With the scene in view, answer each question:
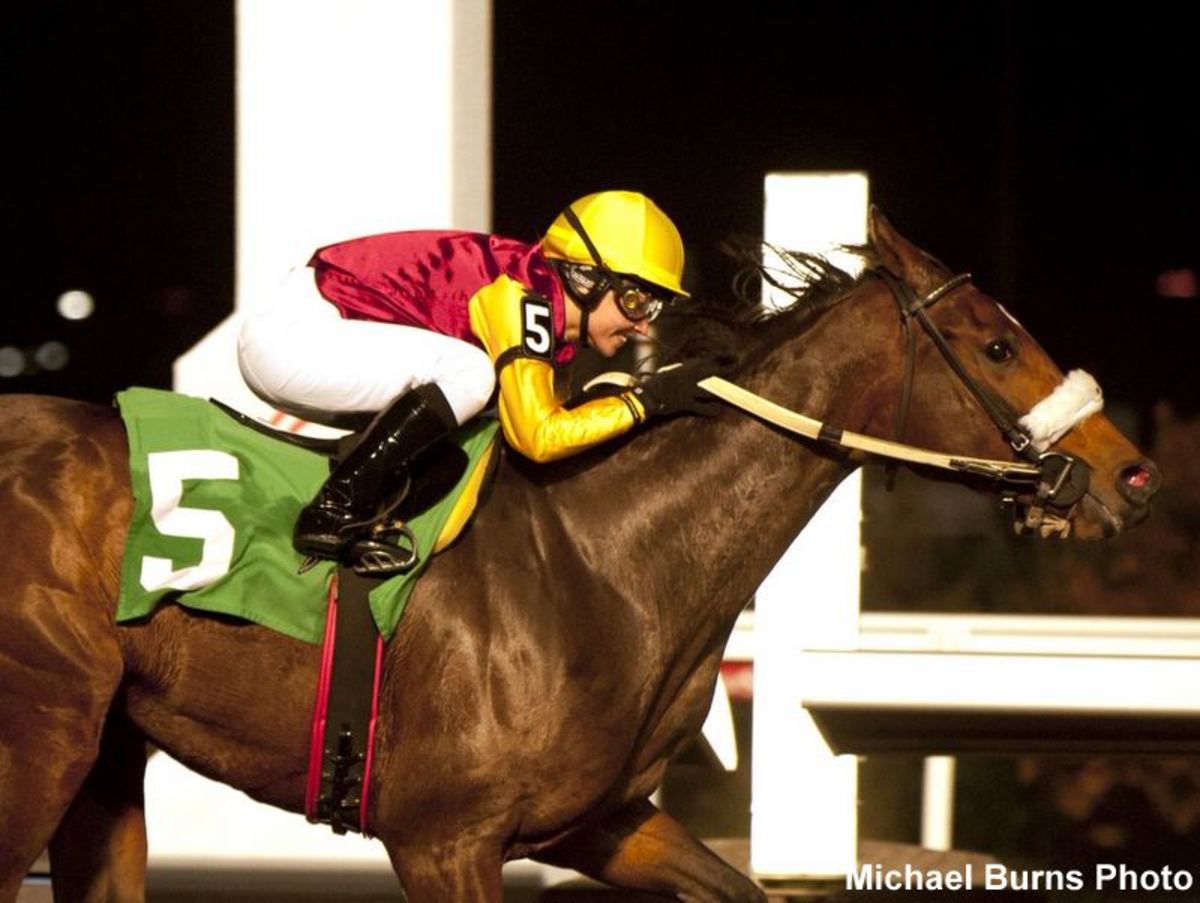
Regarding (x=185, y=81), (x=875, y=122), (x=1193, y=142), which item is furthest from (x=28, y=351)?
(x=1193, y=142)

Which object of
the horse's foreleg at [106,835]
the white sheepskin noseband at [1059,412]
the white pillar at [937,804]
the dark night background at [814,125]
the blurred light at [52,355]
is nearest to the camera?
the white sheepskin noseband at [1059,412]

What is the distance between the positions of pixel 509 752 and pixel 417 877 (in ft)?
0.86

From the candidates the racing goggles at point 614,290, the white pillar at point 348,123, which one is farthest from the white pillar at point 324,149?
the racing goggles at point 614,290

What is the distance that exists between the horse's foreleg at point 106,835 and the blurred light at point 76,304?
675cm

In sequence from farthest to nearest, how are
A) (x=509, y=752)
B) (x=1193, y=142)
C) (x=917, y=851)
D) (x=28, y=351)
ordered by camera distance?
1. (x=28, y=351)
2. (x=1193, y=142)
3. (x=917, y=851)
4. (x=509, y=752)

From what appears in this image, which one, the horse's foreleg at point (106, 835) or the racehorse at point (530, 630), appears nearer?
the racehorse at point (530, 630)

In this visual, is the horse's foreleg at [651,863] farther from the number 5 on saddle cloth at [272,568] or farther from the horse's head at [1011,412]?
the horse's head at [1011,412]

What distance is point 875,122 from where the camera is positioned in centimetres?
918

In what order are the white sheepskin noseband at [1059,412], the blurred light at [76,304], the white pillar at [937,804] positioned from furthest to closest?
the blurred light at [76,304], the white pillar at [937,804], the white sheepskin noseband at [1059,412]

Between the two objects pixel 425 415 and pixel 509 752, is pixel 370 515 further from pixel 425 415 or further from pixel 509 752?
pixel 509 752

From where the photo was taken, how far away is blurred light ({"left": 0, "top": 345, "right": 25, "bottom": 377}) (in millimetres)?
10430

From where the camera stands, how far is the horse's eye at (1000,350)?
3664mm

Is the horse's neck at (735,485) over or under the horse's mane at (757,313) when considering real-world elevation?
under

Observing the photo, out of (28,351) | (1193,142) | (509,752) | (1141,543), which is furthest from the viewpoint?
(28,351)
